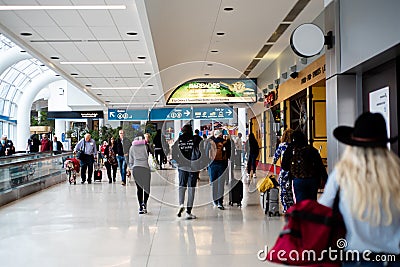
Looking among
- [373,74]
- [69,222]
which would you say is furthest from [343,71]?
[69,222]

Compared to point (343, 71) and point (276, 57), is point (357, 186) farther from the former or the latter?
point (276, 57)

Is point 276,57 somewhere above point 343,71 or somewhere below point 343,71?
above

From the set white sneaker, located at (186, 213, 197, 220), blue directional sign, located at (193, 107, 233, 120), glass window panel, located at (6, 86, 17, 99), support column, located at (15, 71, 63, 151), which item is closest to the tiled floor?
white sneaker, located at (186, 213, 197, 220)

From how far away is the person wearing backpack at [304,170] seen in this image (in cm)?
678

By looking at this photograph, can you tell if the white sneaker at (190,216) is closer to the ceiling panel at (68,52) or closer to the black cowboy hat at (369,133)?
the black cowboy hat at (369,133)

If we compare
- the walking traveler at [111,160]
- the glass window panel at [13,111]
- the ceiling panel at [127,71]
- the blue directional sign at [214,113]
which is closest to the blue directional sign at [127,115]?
the blue directional sign at [214,113]

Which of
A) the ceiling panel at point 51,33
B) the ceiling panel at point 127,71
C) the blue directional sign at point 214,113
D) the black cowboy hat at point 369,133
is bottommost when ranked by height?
the black cowboy hat at point 369,133

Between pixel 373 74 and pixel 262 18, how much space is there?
5.54 m

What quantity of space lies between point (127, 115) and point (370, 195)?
30.5 metres

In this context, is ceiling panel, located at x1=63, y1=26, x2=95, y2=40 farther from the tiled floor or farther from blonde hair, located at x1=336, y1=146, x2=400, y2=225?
blonde hair, located at x1=336, y1=146, x2=400, y2=225

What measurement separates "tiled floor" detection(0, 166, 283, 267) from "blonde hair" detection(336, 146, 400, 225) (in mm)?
3092

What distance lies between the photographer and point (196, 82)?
19.5m

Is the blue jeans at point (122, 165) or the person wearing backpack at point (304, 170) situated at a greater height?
the person wearing backpack at point (304, 170)

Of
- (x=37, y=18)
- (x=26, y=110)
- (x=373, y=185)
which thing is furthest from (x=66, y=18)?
(x=26, y=110)
